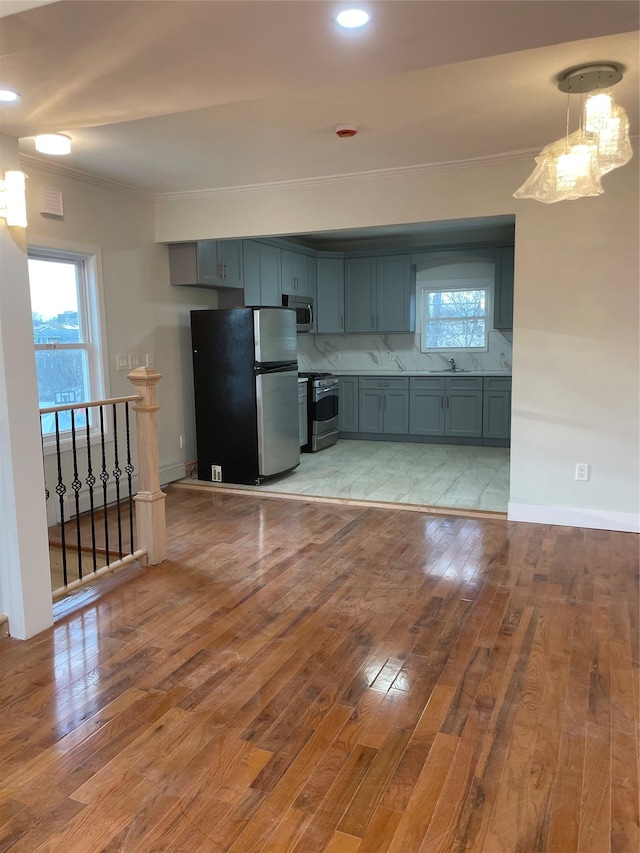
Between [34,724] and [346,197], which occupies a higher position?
[346,197]

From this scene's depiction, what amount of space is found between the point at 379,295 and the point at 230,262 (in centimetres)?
247

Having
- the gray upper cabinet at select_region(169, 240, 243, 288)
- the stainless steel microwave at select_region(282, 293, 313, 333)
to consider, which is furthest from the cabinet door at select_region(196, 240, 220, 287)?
the stainless steel microwave at select_region(282, 293, 313, 333)

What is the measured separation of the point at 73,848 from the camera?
1.58m

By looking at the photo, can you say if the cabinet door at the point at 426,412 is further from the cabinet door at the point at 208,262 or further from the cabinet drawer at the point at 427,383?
the cabinet door at the point at 208,262

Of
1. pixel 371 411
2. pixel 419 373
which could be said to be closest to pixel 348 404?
pixel 371 411

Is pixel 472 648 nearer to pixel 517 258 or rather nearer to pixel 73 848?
pixel 73 848

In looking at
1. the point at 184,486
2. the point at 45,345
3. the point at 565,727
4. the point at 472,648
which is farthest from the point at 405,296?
the point at 565,727

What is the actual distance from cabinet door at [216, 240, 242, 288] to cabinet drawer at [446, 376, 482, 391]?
2769mm

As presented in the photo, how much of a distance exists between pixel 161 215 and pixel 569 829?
199 inches

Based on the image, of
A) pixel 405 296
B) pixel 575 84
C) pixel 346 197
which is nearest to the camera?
pixel 575 84

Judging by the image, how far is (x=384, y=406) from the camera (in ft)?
25.1

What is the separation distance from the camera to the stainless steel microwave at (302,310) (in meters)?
7.18

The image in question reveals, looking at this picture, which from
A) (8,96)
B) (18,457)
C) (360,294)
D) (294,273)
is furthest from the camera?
(360,294)

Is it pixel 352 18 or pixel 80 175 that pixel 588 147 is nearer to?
pixel 352 18
